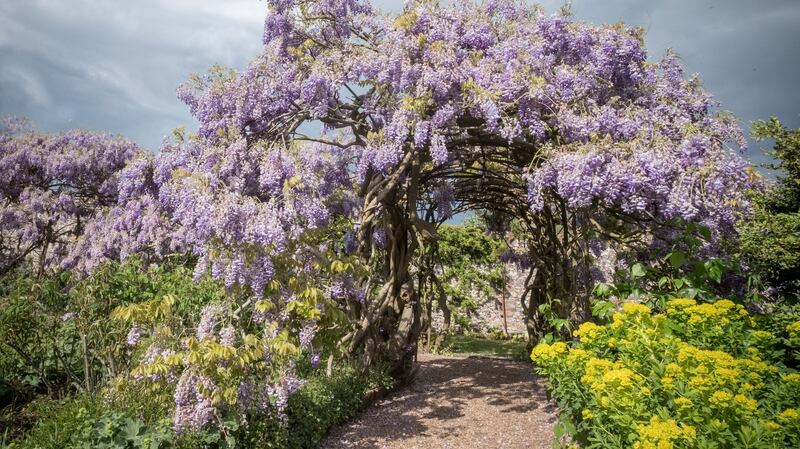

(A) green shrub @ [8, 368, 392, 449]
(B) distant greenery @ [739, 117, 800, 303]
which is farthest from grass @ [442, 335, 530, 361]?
(B) distant greenery @ [739, 117, 800, 303]

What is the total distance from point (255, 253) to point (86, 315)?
6.12 ft

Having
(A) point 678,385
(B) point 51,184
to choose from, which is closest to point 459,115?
(A) point 678,385

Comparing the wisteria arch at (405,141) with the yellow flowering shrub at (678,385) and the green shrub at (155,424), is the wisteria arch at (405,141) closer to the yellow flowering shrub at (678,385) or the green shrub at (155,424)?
the green shrub at (155,424)

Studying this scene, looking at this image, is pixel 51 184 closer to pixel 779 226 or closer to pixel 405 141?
pixel 405 141

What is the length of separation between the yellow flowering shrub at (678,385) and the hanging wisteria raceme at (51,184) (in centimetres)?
1263

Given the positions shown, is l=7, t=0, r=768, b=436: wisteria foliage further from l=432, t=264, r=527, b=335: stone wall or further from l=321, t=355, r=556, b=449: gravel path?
l=432, t=264, r=527, b=335: stone wall

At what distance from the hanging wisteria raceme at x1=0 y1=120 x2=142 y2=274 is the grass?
904 centimetres

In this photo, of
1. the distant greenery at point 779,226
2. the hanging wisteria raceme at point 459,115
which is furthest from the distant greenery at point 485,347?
the distant greenery at point 779,226

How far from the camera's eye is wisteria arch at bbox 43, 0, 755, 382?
178 inches

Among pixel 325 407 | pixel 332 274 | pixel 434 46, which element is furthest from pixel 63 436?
pixel 434 46

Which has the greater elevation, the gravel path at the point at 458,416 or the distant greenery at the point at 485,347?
the distant greenery at the point at 485,347

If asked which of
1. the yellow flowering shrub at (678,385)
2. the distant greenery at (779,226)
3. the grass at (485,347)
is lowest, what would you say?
the grass at (485,347)

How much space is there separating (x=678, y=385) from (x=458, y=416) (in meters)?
3.61

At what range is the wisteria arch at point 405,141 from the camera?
452 cm
